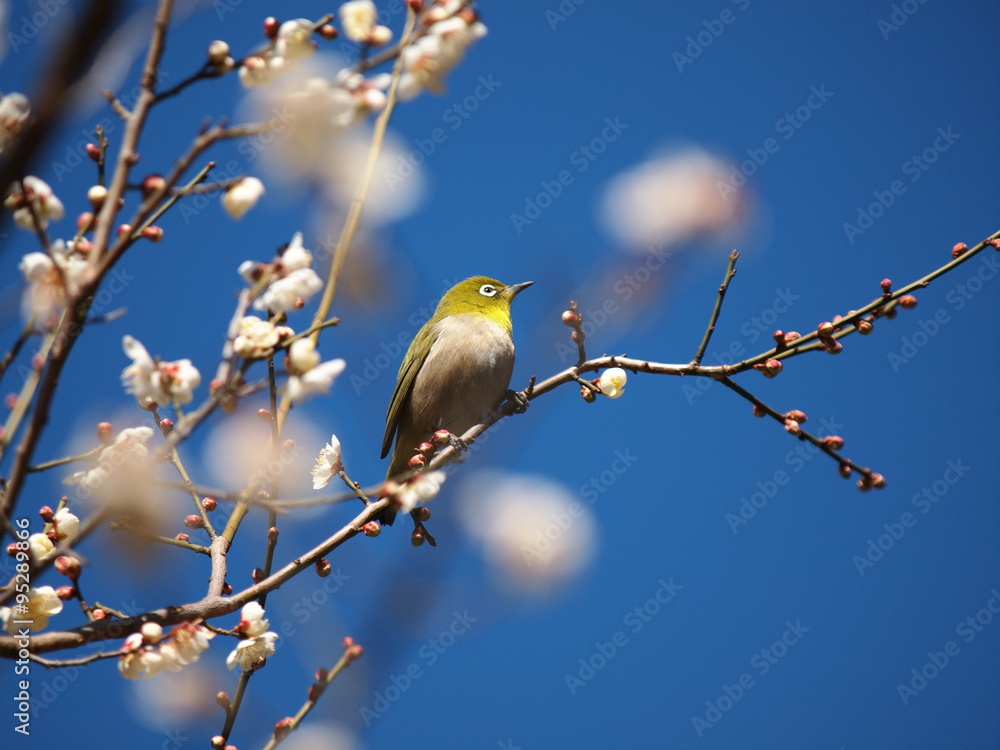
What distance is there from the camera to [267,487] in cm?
236

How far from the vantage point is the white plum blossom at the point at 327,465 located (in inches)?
110

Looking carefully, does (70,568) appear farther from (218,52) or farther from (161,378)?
(218,52)

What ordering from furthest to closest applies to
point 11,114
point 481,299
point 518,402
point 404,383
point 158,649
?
point 481,299 → point 404,383 → point 518,402 → point 158,649 → point 11,114

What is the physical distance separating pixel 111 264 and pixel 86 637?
907 millimetres

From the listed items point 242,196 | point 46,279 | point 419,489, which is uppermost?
point 46,279

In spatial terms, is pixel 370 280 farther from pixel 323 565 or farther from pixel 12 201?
pixel 323 565

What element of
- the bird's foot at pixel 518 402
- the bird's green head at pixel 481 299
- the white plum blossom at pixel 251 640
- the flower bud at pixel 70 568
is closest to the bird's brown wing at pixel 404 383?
the bird's green head at pixel 481 299

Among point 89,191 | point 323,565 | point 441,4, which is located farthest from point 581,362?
point 89,191

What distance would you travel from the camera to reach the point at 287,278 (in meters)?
1.87

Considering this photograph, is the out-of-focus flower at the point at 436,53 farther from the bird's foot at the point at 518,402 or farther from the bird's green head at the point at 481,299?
the bird's green head at the point at 481,299

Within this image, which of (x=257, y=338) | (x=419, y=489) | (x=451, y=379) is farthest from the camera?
(x=451, y=379)

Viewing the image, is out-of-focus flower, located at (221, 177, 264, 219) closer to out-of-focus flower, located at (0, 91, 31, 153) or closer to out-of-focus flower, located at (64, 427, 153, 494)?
out-of-focus flower, located at (0, 91, 31, 153)

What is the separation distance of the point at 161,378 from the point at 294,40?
88 centimetres

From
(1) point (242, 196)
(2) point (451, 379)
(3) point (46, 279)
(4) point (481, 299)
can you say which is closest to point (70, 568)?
(3) point (46, 279)
